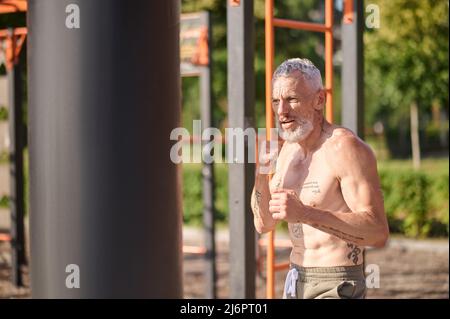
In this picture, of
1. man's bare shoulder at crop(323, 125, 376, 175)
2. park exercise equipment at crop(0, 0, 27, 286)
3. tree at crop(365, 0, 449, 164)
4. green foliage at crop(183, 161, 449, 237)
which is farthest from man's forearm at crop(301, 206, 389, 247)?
tree at crop(365, 0, 449, 164)

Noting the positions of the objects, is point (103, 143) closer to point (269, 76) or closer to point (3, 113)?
point (269, 76)

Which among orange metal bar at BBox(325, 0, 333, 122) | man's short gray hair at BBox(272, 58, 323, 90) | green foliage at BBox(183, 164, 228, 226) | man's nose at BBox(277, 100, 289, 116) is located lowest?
green foliage at BBox(183, 164, 228, 226)

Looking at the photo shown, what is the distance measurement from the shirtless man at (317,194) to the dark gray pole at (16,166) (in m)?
6.31

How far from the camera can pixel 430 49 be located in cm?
1455

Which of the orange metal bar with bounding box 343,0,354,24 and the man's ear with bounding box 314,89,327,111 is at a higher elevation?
the orange metal bar with bounding box 343,0,354,24

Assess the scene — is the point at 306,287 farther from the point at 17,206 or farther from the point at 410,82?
the point at 410,82

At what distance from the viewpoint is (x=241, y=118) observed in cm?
494

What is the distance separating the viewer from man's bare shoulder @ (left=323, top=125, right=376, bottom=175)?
2.47 m

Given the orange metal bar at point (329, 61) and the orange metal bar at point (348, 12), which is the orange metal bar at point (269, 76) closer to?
the orange metal bar at point (329, 61)

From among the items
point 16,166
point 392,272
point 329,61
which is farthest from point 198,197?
point 329,61

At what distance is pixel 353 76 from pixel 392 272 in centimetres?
483

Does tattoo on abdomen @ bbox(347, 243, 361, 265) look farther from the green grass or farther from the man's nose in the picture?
the green grass

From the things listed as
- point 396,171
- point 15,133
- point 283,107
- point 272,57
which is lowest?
point 396,171
